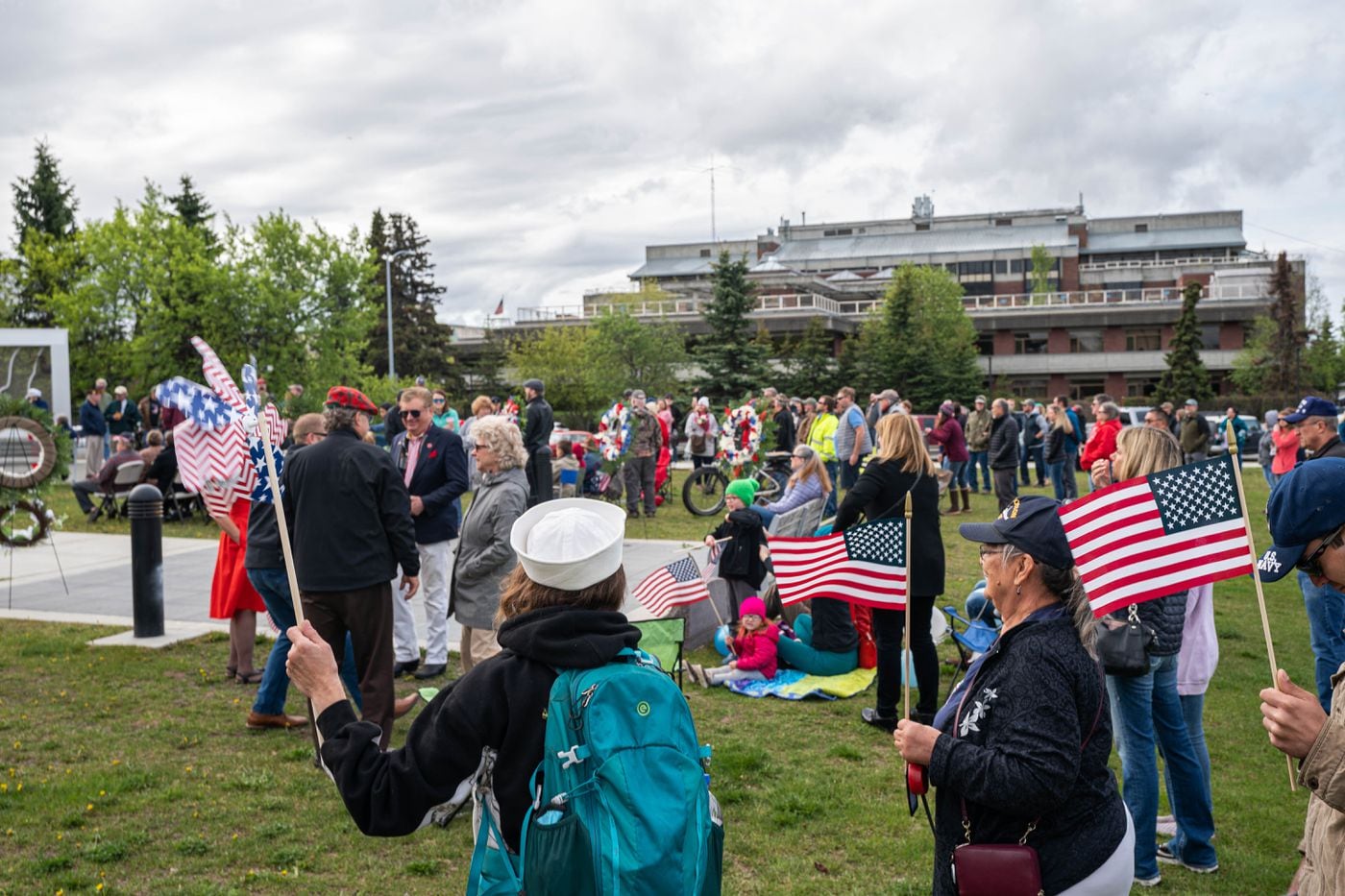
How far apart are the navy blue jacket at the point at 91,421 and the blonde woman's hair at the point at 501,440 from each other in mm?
19619

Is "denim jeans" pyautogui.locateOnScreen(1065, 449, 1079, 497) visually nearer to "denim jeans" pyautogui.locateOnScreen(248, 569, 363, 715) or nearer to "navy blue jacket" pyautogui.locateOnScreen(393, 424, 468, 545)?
"navy blue jacket" pyautogui.locateOnScreen(393, 424, 468, 545)

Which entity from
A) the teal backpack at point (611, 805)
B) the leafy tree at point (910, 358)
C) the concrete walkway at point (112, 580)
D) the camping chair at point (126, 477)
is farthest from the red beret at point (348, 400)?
Answer: the leafy tree at point (910, 358)

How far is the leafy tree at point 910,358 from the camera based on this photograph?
56844mm

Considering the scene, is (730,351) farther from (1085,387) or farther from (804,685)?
(804,685)

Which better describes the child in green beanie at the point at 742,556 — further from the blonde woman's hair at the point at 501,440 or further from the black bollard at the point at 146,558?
the black bollard at the point at 146,558

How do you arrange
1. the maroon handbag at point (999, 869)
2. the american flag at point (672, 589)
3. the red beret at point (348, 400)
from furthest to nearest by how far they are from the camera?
the american flag at point (672, 589) → the red beret at point (348, 400) → the maroon handbag at point (999, 869)

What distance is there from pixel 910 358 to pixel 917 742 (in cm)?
5521

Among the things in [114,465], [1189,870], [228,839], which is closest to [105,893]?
[228,839]

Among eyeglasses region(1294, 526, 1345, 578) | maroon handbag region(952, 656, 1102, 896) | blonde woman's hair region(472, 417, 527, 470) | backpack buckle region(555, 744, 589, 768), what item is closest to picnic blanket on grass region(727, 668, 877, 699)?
blonde woman's hair region(472, 417, 527, 470)

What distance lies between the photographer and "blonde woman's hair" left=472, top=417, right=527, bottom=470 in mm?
7078

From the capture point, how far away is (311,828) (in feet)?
18.4

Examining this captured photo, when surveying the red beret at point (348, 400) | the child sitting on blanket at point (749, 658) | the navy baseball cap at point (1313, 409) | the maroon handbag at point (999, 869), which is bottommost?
the child sitting on blanket at point (749, 658)

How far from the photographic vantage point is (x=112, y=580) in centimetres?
1267

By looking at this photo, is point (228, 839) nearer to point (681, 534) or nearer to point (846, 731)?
point (846, 731)
